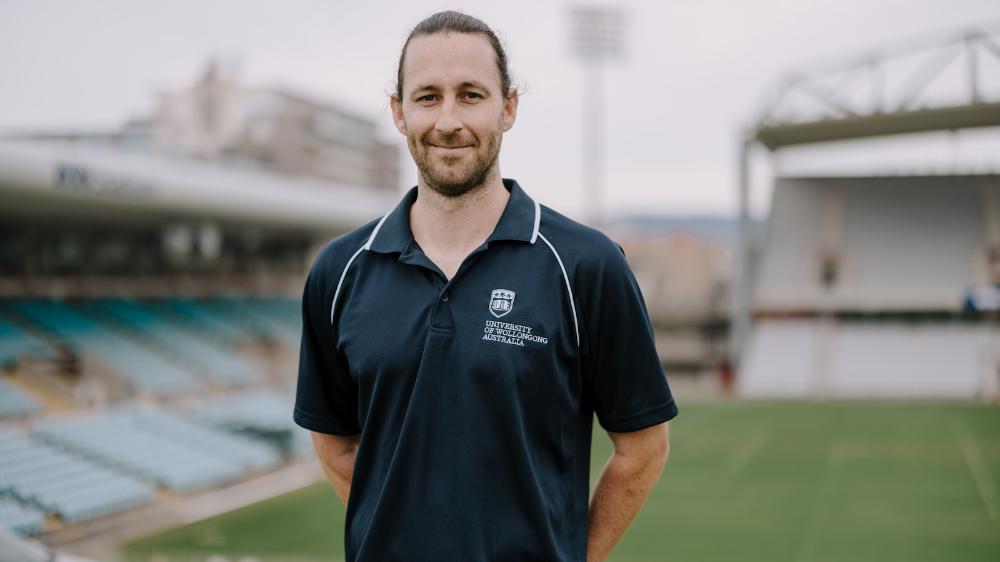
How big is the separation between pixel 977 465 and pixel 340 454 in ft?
44.1

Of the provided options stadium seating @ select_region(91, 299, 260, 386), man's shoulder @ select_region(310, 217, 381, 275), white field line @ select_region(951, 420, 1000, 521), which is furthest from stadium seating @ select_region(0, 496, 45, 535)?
stadium seating @ select_region(91, 299, 260, 386)

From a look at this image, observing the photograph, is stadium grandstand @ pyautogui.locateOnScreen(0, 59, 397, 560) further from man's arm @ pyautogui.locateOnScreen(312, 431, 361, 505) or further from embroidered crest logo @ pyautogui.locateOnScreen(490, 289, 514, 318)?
embroidered crest logo @ pyautogui.locateOnScreen(490, 289, 514, 318)

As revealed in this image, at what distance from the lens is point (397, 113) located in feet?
5.70

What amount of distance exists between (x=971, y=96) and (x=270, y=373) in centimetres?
1686

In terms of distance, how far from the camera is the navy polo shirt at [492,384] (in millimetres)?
1543

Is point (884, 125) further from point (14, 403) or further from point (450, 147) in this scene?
point (450, 147)

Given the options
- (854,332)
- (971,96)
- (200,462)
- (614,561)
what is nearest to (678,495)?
(614,561)

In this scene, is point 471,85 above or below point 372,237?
above

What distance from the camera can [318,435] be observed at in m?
1.91

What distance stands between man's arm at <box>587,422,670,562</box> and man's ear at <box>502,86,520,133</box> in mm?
609

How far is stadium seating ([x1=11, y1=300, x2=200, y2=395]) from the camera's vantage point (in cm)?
1305

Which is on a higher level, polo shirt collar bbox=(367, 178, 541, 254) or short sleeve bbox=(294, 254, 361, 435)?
polo shirt collar bbox=(367, 178, 541, 254)

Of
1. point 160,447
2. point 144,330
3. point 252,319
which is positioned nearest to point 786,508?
point 160,447

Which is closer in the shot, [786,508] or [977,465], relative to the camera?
[786,508]
